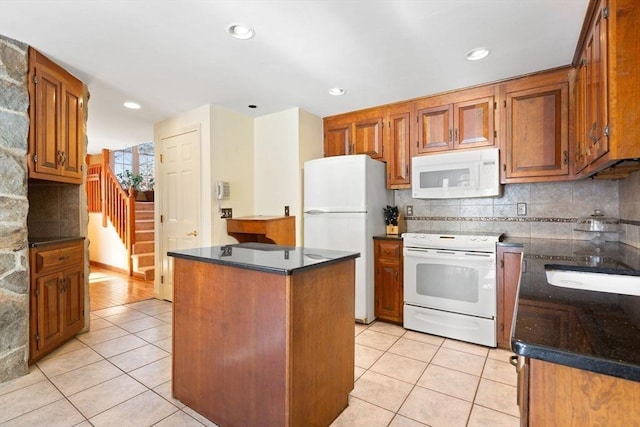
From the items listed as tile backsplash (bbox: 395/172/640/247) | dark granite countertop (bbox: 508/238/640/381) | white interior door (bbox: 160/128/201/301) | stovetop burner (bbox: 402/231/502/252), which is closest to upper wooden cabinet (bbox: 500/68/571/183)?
tile backsplash (bbox: 395/172/640/247)

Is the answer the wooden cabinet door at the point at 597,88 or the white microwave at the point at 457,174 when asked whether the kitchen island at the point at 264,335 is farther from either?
the white microwave at the point at 457,174

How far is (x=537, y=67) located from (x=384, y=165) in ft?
5.19

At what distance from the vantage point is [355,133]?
12.3 ft

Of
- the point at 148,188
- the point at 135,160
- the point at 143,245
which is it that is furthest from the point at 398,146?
the point at 135,160

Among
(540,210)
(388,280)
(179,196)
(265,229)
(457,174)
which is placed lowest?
(388,280)

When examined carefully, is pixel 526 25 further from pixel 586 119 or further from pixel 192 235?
pixel 192 235

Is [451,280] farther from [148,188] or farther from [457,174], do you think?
[148,188]

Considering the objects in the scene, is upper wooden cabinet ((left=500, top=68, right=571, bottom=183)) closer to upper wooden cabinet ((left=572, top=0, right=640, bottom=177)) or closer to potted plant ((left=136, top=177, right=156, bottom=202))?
upper wooden cabinet ((left=572, top=0, right=640, bottom=177))

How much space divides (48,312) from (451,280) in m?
3.35

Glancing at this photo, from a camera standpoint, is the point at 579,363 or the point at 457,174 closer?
the point at 579,363

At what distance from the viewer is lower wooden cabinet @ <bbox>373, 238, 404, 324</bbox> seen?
10.6 feet

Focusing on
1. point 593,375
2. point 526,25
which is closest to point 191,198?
point 526,25

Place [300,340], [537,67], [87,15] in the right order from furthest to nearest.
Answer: [537,67], [87,15], [300,340]

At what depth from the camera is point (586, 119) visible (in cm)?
203
